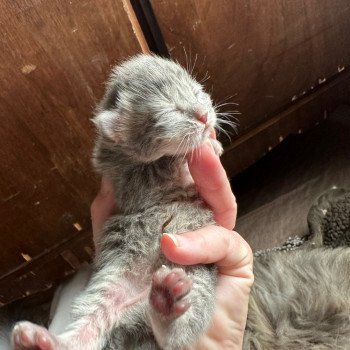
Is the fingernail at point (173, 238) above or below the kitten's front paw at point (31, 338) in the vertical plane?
below

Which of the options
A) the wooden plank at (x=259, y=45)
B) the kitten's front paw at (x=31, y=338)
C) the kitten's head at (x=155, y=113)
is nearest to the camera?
the kitten's front paw at (x=31, y=338)

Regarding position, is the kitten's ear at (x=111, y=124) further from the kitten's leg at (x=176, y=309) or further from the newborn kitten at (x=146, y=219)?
the kitten's leg at (x=176, y=309)

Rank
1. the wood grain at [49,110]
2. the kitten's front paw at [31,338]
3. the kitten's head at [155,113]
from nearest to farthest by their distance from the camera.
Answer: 1. the kitten's front paw at [31,338]
2. the kitten's head at [155,113]
3. the wood grain at [49,110]

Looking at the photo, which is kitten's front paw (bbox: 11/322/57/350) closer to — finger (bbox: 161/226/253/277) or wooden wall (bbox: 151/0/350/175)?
finger (bbox: 161/226/253/277)

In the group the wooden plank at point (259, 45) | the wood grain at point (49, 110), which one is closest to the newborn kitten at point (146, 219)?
the wood grain at point (49, 110)

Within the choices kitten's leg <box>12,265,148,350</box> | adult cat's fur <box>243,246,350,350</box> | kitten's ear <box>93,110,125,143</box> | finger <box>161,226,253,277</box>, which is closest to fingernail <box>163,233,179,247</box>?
finger <box>161,226,253,277</box>

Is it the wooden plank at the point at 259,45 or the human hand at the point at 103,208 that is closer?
the human hand at the point at 103,208

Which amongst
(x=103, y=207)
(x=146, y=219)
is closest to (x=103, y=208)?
(x=103, y=207)

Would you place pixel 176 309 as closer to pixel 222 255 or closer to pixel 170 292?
pixel 170 292

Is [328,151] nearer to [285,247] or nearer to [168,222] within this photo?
[285,247]

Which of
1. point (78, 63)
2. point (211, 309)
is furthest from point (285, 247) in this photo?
point (78, 63)
